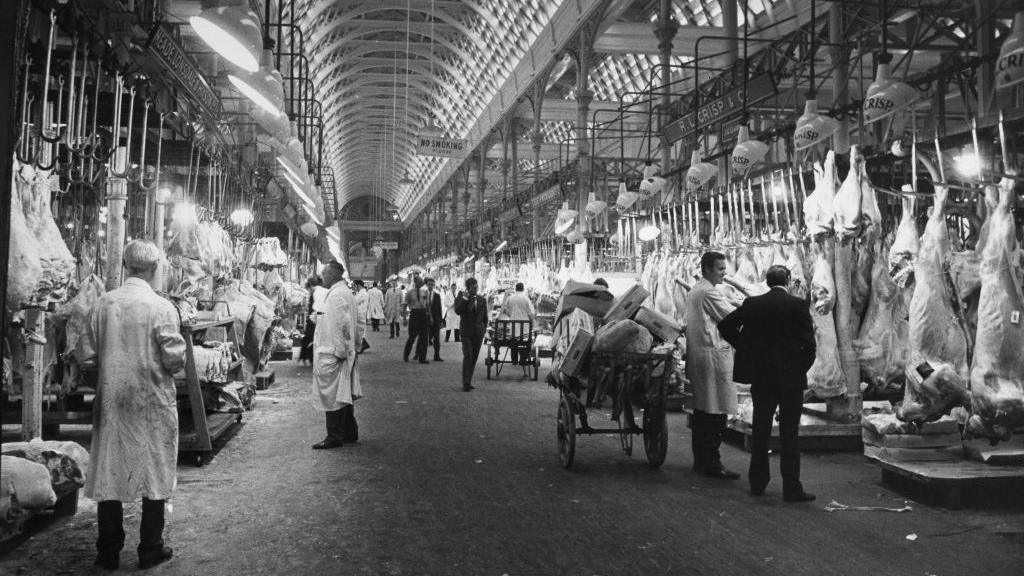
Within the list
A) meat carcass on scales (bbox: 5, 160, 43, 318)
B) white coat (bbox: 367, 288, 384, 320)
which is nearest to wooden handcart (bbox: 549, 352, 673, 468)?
meat carcass on scales (bbox: 5, 160, 43, 318)

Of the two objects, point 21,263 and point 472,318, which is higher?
point 21,263

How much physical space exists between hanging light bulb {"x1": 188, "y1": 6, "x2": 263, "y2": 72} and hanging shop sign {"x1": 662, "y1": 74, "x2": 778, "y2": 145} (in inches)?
211

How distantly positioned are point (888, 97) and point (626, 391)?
2.90 m

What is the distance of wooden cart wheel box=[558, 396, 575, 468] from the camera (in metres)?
6.58

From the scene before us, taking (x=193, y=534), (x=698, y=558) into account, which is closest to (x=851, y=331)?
(x=698, y=558)

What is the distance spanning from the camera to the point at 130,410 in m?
3.97

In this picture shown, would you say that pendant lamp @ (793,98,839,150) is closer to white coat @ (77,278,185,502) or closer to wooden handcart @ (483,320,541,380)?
white coat @ (77,278,185,502)

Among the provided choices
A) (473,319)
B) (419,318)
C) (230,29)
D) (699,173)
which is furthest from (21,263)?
(419,318)

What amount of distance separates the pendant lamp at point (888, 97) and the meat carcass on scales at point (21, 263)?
5492 mm

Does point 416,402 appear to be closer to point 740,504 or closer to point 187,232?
point 187,232

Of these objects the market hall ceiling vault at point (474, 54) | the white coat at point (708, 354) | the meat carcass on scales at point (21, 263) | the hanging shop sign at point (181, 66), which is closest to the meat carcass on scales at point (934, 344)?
the white coat at point (708, 354)

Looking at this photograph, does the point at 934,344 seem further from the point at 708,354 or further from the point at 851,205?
the point at 708,354

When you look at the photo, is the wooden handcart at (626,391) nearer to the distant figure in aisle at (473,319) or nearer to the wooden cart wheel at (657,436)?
the wooden cart wheel at (657,436)

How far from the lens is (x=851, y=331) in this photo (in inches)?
282
